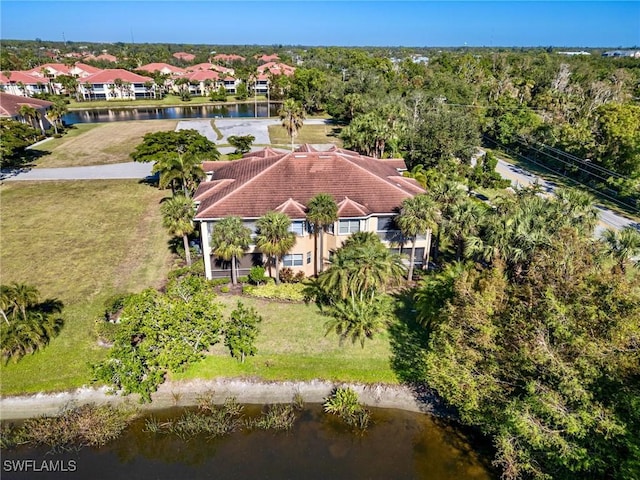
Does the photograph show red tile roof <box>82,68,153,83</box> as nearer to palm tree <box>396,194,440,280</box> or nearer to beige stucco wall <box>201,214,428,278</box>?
beige stucco wall <box>201,214,428,278</box>

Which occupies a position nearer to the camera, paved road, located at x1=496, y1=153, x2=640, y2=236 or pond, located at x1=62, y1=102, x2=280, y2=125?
paved road, located at x1=496, y1=153, x2=640, y2=236

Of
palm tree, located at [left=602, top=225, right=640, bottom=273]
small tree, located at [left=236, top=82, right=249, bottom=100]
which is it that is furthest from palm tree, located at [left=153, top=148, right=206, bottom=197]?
small tree, located at [left=236, top=82, right=249, bottom=100]

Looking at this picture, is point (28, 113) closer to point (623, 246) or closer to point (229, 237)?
point (229, 237)

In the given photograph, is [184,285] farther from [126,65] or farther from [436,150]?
[126,65]

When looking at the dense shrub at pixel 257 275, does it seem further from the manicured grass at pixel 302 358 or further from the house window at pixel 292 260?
the manicured grass at pixel 302 358

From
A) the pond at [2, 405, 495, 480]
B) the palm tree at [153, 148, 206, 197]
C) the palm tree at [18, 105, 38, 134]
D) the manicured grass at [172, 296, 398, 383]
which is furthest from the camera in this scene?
the palm tree at [18, 105, 38, 134]

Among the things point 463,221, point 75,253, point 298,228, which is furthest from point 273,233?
point 75,253

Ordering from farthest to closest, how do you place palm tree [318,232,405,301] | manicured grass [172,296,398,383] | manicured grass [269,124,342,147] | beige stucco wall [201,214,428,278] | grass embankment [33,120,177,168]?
manicured grass [269,124,342,147]
grass embankment [33,120,177,168]
beige stucco wall [201,214,428,278]
palm tree [318,232,405,301]
manicured grass [172,296,398,383]

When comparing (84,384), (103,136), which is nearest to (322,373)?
(84,384)
